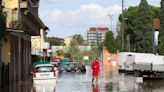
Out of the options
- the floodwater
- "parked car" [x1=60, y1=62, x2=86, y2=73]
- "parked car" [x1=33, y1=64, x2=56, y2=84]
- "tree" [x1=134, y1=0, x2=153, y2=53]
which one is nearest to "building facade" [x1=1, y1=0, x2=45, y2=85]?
the floodwater

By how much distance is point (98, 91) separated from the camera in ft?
98.7

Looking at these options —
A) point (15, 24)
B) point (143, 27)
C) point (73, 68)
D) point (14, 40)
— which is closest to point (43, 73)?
point (15, 24)

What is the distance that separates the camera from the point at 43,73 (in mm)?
40938

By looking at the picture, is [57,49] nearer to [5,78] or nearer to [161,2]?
[161,2]

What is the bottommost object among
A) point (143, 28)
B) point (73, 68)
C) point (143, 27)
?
point (73, 68)

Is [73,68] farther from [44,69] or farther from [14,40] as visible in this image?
[44,69]

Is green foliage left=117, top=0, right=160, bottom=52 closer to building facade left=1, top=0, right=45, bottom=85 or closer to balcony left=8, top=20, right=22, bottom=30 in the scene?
building facade left=1, top=0, right=45, bottom=85

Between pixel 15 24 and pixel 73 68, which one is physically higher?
pixel 15 24

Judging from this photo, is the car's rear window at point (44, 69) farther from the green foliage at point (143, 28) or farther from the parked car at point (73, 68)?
the green foliage at point (143, 28)

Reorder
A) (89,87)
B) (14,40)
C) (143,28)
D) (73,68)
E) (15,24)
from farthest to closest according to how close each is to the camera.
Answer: (143,28) → (73,68) → (14,40) → (15,24) → (89,87)

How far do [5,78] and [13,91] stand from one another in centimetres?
994

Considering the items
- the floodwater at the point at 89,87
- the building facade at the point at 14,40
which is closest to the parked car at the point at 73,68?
the building facade at the point at 14,40

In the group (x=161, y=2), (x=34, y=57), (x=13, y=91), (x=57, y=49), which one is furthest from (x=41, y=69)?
(x=57, y=49)

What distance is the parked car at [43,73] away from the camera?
40.6 metres
